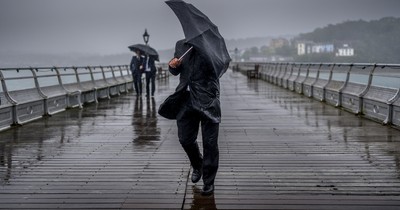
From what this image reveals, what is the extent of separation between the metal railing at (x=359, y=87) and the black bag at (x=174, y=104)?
6.50 metres

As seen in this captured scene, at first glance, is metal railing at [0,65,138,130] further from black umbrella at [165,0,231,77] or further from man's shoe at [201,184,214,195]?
man's shoe at [201,184,214,195]

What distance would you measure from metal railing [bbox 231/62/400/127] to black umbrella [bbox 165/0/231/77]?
6.28 meters

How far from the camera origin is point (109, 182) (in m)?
5.78

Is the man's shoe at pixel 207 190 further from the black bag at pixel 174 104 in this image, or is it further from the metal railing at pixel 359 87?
the metal railing at pixel 359 87

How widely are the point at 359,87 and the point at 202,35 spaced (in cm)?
935

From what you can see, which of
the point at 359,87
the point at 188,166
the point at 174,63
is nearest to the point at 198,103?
the point at 174,63

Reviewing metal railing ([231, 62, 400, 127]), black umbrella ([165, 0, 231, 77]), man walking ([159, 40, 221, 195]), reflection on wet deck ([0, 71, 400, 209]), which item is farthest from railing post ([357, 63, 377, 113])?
man walking ([159, 40, 221, 195])

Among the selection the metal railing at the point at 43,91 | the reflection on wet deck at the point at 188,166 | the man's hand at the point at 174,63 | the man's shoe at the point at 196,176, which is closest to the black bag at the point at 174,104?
the man's hand at the point at 174,63

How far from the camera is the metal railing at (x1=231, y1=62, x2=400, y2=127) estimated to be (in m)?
10.7

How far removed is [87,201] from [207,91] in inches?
67.6

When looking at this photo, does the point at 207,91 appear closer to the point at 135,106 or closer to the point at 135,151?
the point at 135,151

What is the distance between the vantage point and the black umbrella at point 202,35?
504 centimetres

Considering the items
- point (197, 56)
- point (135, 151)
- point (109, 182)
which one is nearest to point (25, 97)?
point (135, 151)

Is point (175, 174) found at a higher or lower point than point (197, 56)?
lower
